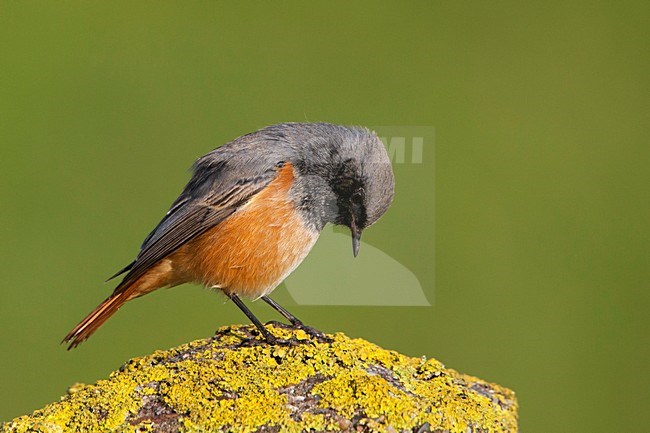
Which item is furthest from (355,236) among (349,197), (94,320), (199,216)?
(94,320)

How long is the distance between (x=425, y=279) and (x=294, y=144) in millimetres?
983

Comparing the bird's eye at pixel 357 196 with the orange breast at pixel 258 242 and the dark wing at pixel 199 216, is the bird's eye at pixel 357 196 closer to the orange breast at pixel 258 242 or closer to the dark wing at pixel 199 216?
the orange breast at pixel 258 242

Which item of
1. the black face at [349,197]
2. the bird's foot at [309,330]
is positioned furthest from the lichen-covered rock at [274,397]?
the black face at [349,197]

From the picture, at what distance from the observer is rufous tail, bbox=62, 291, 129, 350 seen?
15.2ft

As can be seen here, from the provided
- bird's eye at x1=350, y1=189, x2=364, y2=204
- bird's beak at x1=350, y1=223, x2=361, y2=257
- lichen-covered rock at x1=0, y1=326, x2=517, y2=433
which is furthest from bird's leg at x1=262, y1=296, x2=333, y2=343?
bird's eye at x1=350, y1=189, x2=364, y2=204

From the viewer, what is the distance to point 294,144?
15.9 ft

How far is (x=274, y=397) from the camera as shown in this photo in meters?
3.73

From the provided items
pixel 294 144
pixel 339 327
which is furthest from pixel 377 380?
pixel 339 327

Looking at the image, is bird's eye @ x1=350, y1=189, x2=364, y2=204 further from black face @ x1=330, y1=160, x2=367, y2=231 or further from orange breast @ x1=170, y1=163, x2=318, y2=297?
orange breast @ x1=170, y1=163, x2=318, y2=297

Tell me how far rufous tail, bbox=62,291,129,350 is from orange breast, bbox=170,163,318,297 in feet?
1.34

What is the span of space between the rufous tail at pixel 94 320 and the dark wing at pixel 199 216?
0.06m

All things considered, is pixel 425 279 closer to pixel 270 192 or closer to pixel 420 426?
pixel 270 192

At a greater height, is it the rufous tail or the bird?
the bird

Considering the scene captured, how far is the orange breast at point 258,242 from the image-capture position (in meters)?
4.73
